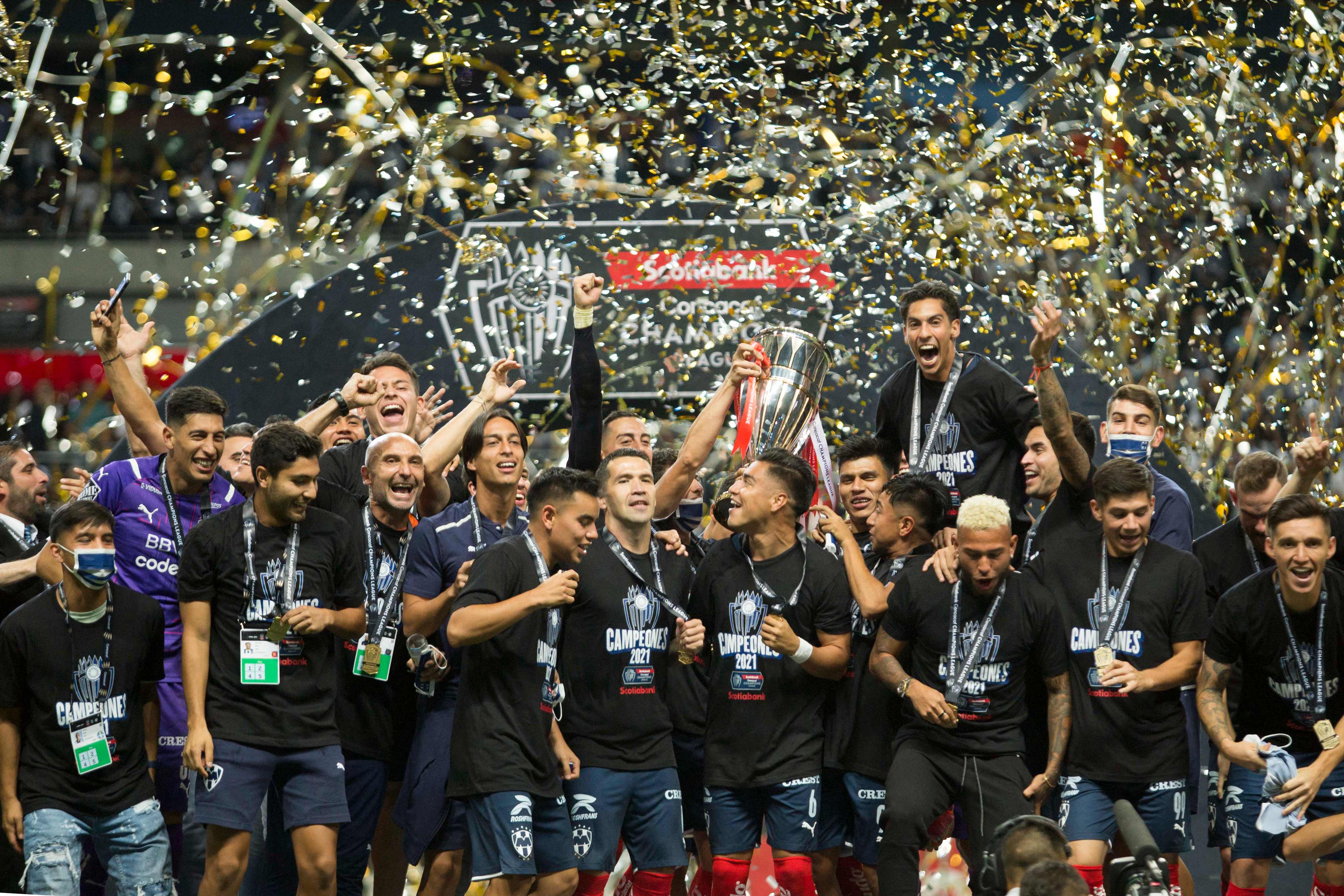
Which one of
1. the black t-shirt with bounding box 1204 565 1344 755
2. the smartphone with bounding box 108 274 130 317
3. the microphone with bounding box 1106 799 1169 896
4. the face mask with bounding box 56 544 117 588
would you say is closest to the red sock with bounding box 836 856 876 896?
the black t-shirt with bounding box 1204 565 1344 755

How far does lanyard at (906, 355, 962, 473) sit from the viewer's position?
236 inches

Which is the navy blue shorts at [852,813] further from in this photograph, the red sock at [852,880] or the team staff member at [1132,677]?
the team staff member at [1132,677]

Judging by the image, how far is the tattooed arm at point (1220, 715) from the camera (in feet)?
17.2

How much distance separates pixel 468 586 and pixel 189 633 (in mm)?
962

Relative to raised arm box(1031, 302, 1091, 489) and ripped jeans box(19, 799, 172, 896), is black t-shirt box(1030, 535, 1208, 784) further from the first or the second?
ripped jeans box(19, 799, 172, 896)

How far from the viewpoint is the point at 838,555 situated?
18.9 feet

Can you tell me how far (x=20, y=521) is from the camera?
6664 mm

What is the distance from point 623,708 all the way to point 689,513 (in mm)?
1265

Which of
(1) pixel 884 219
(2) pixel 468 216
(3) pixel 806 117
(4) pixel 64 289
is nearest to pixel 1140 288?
(1) pixel 884 219

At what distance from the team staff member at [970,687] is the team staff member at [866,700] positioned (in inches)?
5.2

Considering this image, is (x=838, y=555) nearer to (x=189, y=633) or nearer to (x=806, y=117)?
(x=189, y=633)

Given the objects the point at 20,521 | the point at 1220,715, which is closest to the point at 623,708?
the point at 1220,715

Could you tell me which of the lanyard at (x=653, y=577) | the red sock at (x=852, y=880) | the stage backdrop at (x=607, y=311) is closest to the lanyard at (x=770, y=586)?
the lanyard at (x=653, y=577)

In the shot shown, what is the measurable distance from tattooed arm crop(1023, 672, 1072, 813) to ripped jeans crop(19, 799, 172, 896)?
3.04 metres
